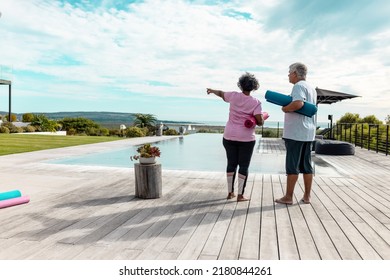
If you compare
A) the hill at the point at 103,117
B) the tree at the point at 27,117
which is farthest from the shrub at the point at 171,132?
the tree at the point at 27,117

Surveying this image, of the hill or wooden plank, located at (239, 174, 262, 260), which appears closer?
wooden plank, located at (239, 174, 262, 260)

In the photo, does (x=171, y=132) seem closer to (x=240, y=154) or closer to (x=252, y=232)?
(x=240, y=154)

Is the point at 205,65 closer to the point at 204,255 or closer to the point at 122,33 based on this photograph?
the point at 122,33

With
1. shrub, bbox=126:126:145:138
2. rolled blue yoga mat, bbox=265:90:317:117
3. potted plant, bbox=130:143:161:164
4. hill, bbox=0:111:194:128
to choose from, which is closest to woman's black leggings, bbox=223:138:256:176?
rolled blue yoga mat, bbox=265:90:317:117

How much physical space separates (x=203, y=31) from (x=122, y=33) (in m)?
3.55

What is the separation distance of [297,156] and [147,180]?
159 centimetres

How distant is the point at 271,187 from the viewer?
182 inches

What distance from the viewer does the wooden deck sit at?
236cm

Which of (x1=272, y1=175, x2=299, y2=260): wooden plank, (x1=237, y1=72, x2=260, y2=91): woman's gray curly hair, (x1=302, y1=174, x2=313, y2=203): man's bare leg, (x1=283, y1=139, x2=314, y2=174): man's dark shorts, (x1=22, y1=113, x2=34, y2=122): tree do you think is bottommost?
(x1=272, y1=175, x2=299, y2=260): wooden plank

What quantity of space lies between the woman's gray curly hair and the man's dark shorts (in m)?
0.66

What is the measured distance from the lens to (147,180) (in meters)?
3.82

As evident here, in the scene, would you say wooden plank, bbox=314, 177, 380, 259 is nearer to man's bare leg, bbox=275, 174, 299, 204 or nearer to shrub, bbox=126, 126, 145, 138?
man's bare leg, bbox=275, 174, 299, 204

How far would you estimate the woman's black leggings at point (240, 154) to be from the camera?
3.74 meters

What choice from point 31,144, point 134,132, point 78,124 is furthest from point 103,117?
point 31,144
